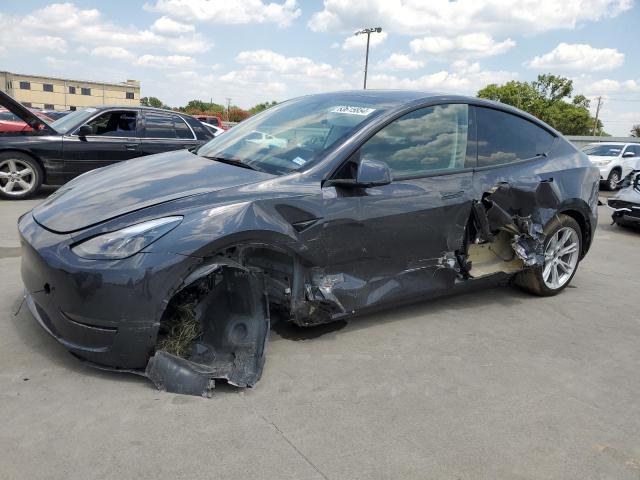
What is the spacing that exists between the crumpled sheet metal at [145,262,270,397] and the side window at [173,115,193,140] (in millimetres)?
6802

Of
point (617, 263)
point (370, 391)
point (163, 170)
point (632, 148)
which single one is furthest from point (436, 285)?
point (632, 148)

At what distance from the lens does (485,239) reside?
13.4 feet

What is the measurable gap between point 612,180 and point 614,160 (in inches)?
24.0

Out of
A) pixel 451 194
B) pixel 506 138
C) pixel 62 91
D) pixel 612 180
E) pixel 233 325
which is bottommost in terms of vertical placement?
pixel 233 325

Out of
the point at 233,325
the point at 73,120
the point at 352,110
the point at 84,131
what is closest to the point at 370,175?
the point at 352,110

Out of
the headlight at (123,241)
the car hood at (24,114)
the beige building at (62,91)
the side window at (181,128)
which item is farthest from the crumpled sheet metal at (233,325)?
the beige building at (62,91)

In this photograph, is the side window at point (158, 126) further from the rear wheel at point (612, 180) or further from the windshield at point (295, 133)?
the rear wheel at point (612, 180)

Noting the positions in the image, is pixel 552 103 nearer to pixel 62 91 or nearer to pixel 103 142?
pixel 103 142

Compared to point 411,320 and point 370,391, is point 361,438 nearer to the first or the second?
point 370,391

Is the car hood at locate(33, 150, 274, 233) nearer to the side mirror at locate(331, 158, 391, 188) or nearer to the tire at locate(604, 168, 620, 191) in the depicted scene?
the side mirror at locate(331, 158, 391, 188)

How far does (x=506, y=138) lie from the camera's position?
427 centimetres

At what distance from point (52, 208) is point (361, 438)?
2195 millimetres

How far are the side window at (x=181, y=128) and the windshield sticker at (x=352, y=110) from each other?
613 centimetres

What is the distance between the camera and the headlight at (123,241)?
104 inches
